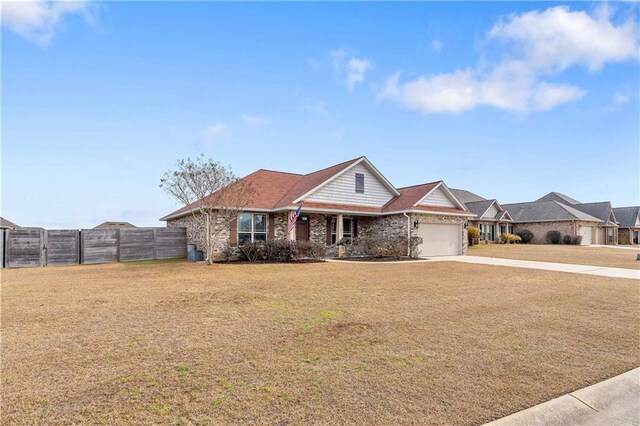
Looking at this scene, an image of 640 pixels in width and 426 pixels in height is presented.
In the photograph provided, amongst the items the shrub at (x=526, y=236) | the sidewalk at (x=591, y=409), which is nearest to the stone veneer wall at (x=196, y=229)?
the sidewalk at (x=591, y=409)

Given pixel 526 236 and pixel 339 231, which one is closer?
pixel 339 231

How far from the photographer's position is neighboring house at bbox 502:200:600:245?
130ft

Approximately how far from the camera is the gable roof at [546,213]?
1584 inches

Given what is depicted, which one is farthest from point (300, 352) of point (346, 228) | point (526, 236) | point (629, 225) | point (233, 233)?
point (629, 225)

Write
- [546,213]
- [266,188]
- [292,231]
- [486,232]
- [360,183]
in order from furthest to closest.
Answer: [546,213] → [486,232] → [360,183] → [266,188] → [292,231]

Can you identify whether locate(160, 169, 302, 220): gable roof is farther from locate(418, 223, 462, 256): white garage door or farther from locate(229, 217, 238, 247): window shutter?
locate(418, 223, 462, 256): white garage door

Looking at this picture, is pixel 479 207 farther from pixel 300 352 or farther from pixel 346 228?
pixel 300 352

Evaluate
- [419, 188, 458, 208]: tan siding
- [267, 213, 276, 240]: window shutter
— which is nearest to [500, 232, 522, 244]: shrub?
[419, 188, 458, 208]: tan siding

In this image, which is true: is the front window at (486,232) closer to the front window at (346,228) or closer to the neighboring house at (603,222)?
the neighboring house at (603,222)

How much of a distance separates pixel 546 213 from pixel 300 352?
46957mm

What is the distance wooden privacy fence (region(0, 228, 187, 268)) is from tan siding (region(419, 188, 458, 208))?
16.0m

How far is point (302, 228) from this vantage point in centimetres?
2094

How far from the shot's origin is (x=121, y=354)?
4.77 m

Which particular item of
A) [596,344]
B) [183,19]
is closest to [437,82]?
[183,19]
